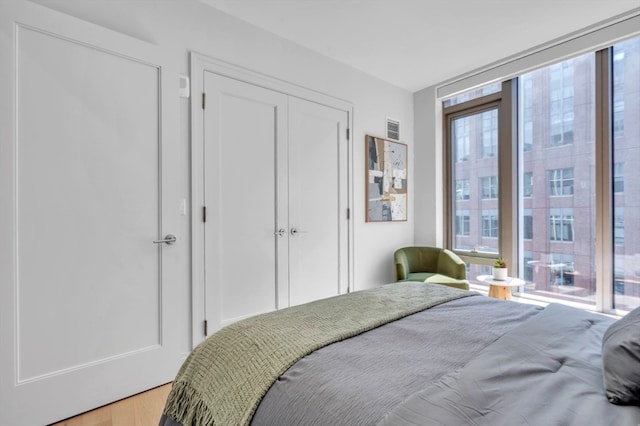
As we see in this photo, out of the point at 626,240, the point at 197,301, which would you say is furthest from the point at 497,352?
the point at 626,240

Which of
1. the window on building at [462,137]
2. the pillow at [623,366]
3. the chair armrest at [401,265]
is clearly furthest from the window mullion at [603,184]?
the pillow at [623,366]

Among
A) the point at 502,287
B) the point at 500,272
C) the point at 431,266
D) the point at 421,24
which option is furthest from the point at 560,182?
the point at 421,24

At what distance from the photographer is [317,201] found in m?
3.15

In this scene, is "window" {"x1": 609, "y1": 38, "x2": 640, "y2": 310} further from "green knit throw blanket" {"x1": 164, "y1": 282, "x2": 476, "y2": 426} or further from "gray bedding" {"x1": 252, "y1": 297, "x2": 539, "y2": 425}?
"green knit throw blanket" {"x1": 164, "y1": 282, "x2": 476, "y2": 426}

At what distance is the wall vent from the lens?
3.83 m

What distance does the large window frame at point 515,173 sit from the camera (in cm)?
281

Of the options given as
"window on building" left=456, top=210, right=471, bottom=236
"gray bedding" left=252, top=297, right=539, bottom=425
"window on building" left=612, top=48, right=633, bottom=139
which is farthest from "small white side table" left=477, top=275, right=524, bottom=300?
"gray bedding" left=252, top=297, right=539, bottom=425

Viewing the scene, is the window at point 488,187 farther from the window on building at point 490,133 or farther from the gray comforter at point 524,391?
the gray comforter at point 524,391

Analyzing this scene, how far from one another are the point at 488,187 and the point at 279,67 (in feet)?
8.27

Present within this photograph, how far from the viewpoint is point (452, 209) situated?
4.00m

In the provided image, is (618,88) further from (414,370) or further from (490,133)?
(414,370)

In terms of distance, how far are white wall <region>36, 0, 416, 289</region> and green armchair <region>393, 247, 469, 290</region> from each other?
237mm

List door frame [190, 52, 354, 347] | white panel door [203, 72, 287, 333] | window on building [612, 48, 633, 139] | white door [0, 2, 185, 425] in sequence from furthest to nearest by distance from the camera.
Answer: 1. window on building [612, 48, 633, 139]
2. white panel door [203, 72, 287, 333]
3. door frame [190, 52, 354, 347]
4. white door [0, 2, 185, 425]

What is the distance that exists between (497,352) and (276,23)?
8.78ft
